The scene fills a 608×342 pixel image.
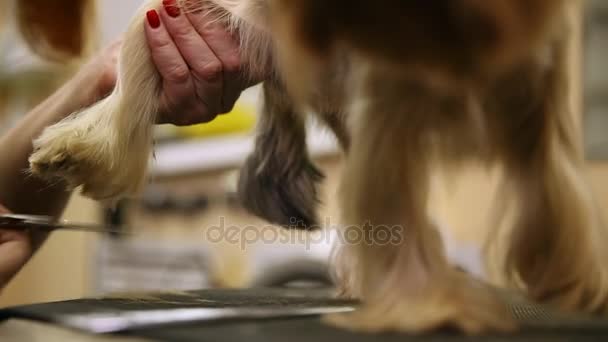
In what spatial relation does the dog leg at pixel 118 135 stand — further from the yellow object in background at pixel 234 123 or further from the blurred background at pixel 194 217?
the yellow object in background at pixel 234 123

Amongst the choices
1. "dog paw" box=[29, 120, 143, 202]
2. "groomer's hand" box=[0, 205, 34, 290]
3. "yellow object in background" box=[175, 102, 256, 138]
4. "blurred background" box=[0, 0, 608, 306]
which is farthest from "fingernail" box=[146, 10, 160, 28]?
"yellow object in background" box=[175, 102, 256, 138]

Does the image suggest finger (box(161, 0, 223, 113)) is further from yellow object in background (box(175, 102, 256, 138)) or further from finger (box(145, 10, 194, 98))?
yellow object in background (box(175, 102, 256, 138))

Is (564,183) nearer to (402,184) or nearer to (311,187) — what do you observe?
(402,184)

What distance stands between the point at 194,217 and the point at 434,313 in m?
1.58

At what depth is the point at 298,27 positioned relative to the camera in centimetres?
54

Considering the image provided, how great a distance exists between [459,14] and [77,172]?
0.43 m

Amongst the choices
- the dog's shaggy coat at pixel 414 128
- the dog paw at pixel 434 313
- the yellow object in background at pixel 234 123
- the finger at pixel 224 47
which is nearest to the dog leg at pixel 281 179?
the dog's shaggy coat at pixel 414 128

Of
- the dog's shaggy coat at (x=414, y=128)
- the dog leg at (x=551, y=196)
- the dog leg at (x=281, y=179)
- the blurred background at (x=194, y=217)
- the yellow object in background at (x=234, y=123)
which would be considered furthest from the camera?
the yellow object in background at (x=234, y=123)

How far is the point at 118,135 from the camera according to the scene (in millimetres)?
803

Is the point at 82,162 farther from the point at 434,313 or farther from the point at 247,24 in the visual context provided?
the point at 434,313

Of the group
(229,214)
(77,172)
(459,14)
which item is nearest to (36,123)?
(77,172)

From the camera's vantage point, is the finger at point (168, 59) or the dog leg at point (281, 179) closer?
the finger at point (168, 59)

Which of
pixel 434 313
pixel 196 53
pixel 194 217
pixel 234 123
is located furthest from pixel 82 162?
pixel 194 217

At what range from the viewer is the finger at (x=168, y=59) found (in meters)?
0.80
